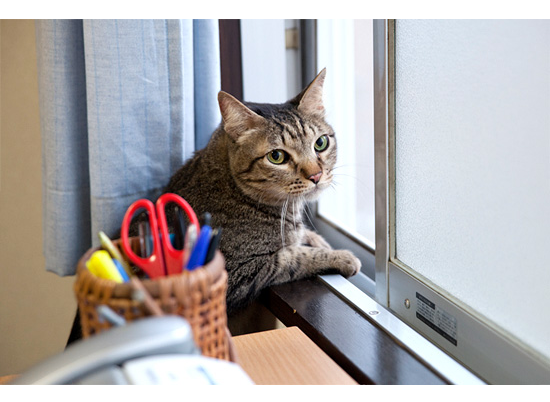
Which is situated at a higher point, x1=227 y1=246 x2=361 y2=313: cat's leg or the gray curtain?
the gray curtain

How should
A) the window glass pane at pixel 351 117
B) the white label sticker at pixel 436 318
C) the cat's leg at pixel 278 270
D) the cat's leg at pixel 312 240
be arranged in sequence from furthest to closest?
the window glass pane at pixel 351 117
the cat's leg at pixel 312 240
the cat's leg at pixel 278 270
the white label sticker at pixel 436 318

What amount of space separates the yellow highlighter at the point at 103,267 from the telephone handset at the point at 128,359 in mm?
90

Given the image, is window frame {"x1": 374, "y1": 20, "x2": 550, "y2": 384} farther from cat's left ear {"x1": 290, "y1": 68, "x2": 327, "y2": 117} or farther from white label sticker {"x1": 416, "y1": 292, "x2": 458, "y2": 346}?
cat's left ear {"x1": 290, "y1": 68, "x2": 327, "y2": 117}

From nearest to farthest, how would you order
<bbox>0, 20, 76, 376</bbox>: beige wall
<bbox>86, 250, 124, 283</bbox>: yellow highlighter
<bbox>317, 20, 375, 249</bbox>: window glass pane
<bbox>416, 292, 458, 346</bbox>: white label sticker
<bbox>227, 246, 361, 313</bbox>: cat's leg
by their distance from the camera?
<bbox>86, 250, 124, 283</bbox>: yellow highlighter
<bbox>416, 292, 458, 346</bbox>: white label sticker
<bbox>227, 246, 361, 313</bbox>: cat's leg
<bbox>317, 20, 375, 249</bbox>: window glass pane
<bbox>0, 20, 76, 376</bbox>: beige wall

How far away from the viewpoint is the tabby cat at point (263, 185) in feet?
3.73

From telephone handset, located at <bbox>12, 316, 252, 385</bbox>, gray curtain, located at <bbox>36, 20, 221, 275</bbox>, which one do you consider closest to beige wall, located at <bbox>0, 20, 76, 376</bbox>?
gray curtain, located at <bbox>36, 20, 221, 275</bbox>

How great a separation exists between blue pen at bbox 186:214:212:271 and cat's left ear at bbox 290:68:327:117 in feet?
2.19

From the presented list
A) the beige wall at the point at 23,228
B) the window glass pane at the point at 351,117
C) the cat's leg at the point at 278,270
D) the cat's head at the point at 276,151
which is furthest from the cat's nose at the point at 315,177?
the beige wall at the point at 23,228

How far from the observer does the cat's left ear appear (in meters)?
1.20

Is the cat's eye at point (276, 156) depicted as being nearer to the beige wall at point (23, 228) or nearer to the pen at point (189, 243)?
the pen at point (189, 243)

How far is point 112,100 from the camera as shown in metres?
1.16

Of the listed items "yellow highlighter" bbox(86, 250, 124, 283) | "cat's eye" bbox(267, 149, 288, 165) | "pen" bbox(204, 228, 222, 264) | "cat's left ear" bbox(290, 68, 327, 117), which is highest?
"cat's left ear" bbox(290, 68, 327, 117)
